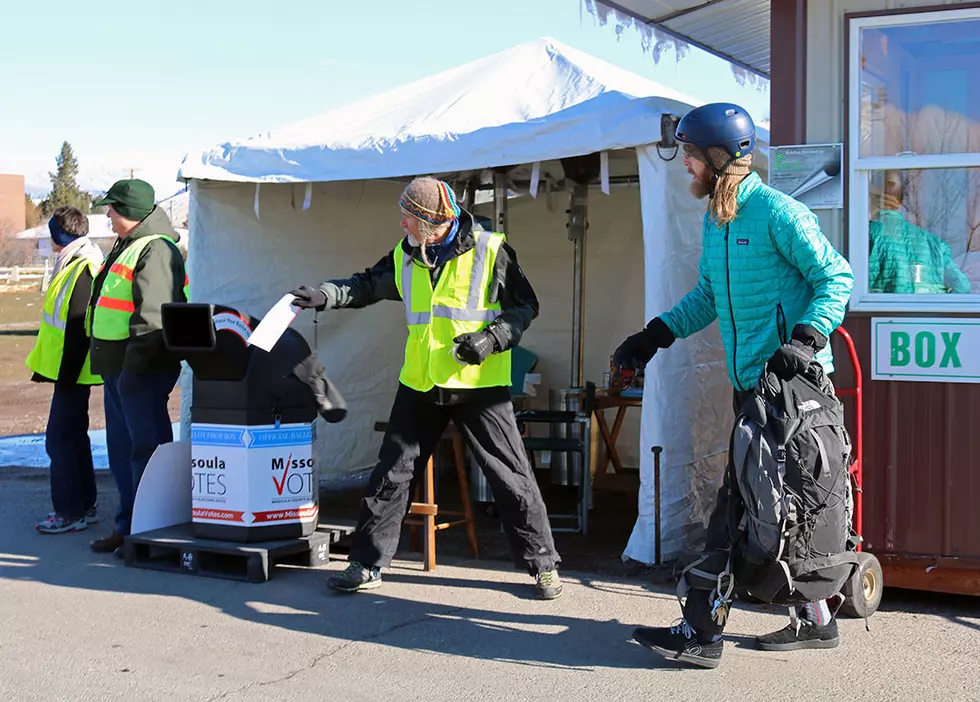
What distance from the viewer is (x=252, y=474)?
18.6 ft

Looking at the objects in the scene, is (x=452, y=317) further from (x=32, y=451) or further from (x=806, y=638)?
(x=32, y=451)

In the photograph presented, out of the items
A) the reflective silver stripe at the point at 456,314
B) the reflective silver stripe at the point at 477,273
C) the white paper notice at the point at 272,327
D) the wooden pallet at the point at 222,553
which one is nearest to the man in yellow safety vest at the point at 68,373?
the wooden pallet at the point at 222,553

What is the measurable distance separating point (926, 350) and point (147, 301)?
3.85m

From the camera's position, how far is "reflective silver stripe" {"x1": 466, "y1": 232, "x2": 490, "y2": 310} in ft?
17.1

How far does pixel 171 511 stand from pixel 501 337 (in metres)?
2.32

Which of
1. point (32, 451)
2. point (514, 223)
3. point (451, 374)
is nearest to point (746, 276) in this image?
point (451, 374)

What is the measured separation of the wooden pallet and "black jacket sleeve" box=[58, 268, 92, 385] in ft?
4.20

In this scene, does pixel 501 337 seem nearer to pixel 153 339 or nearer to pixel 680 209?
pixel 680 209

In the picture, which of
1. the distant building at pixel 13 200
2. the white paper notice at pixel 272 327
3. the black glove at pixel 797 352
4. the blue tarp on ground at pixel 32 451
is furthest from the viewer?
the distant building at pixel 13 200

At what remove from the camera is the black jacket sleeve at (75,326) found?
21.9 ft

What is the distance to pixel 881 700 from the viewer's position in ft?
12.9

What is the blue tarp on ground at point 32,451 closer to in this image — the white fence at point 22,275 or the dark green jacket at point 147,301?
the dark green jacket at point 147,301

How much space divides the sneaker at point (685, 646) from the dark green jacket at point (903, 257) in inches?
72.7

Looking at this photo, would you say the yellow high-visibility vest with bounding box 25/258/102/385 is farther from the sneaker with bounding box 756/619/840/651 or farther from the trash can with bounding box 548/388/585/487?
the sneaker with bounding box 756/619/840/651
